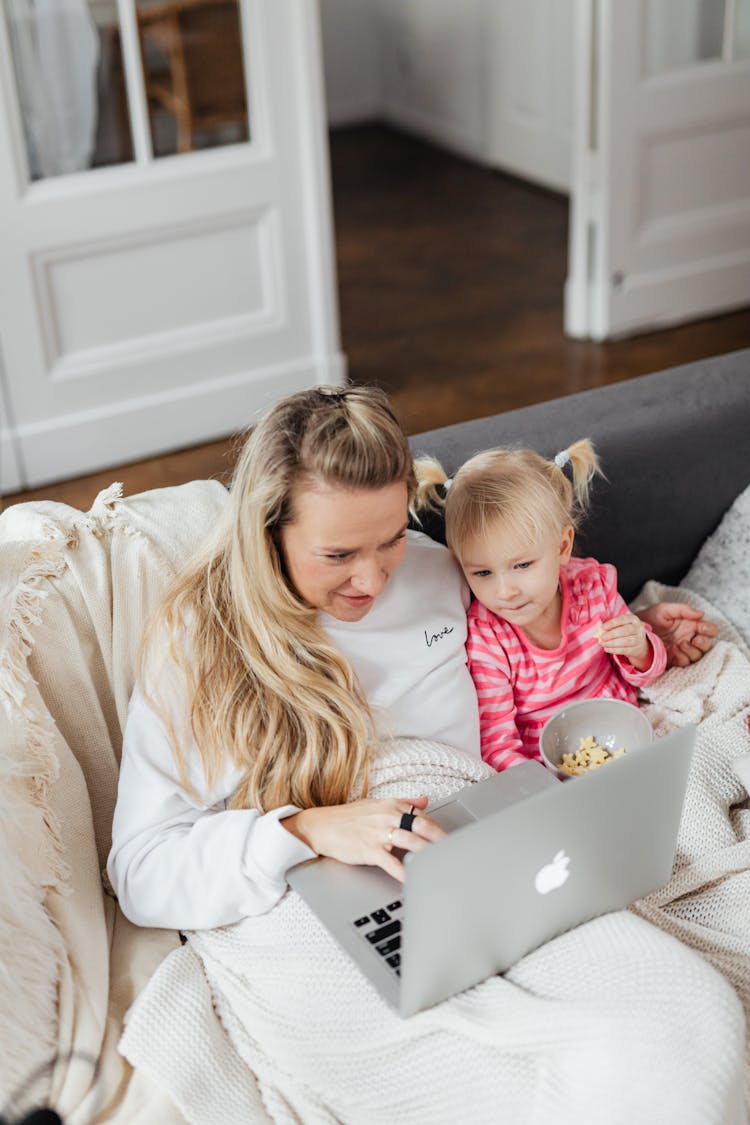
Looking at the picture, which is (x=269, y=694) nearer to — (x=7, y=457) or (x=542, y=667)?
(x=542, y=667)

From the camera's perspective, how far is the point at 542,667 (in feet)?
5.57

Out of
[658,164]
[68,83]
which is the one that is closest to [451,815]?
[68,83]

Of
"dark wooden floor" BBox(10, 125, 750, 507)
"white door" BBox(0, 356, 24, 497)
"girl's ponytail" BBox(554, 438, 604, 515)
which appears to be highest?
"girl's ponytail" BBox(554, 438, 604, 515)

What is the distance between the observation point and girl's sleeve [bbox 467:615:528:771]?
5.46 feet

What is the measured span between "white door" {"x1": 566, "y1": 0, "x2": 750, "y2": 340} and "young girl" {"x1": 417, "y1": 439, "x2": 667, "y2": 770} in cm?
214

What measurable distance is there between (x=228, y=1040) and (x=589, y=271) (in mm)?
2991

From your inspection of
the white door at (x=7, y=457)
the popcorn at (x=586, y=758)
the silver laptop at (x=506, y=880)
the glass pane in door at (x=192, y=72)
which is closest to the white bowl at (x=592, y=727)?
the popcorn at (x=586, y=758)

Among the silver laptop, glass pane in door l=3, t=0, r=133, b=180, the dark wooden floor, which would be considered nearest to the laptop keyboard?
the silver laptop

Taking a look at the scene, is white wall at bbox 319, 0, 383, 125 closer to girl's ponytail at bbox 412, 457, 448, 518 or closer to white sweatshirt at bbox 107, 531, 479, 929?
girl's ponytail at bbox 412, 457, 448, 518

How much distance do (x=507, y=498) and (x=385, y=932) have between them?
0.55 metres

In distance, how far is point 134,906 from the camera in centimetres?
141

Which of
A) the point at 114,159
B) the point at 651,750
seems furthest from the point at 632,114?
the point at 651,750

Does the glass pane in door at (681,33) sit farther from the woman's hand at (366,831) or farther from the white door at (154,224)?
the woman's hand at (366,831)

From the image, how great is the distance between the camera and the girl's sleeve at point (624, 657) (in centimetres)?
174
